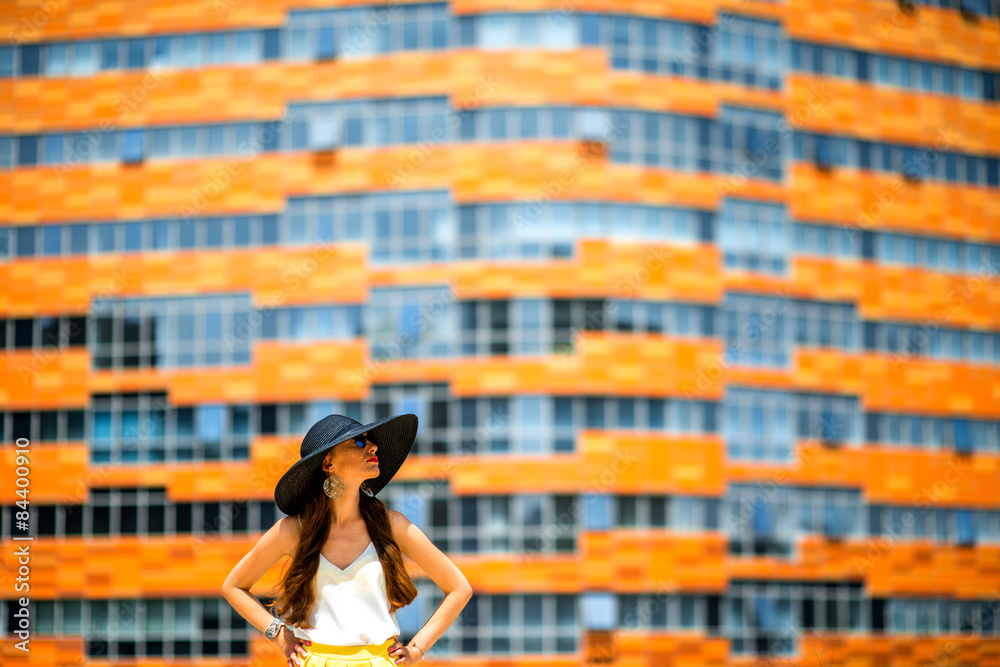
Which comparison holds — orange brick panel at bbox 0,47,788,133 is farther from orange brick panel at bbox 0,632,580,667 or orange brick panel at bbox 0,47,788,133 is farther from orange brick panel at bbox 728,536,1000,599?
orange brick panel at bbox 0,632,580,667

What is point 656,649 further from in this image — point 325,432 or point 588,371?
point 325,432

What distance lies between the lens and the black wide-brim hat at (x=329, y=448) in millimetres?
5742

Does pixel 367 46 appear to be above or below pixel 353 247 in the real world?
above

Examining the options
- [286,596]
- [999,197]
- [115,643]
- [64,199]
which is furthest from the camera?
[999,197]

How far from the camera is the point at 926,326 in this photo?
152ft

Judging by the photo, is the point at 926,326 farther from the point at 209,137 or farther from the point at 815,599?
the point at 209,137

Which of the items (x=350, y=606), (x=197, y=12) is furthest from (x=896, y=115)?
(x=350, y=606)

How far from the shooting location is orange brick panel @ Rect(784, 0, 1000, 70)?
46.0 metres

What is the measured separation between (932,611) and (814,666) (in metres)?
8.29

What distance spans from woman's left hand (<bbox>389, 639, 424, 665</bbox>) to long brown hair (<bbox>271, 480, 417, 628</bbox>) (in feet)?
0.58

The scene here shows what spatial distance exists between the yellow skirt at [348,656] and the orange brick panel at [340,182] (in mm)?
35605

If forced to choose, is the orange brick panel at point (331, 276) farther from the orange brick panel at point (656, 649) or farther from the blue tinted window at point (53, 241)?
the orange brick panel at point (656, 649)

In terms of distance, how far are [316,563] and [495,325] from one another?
3482cm

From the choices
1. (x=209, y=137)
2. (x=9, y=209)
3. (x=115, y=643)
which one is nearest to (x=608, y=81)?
(x=209, y=137)
